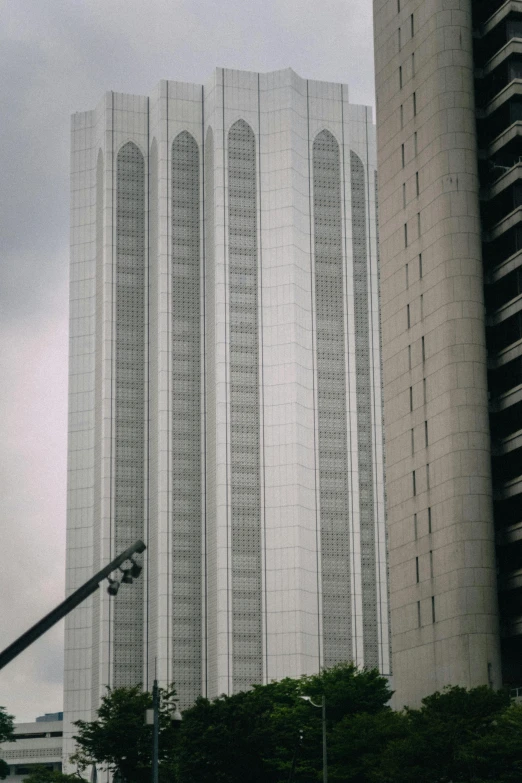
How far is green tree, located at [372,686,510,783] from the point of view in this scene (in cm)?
8175

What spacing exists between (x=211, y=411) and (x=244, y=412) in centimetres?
400

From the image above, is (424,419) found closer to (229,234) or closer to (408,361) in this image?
(408,361)

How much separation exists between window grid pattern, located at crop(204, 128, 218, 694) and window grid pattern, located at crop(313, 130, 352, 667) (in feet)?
41.7

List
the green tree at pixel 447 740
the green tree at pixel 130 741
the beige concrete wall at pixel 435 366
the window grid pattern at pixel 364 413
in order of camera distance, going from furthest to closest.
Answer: the window grid pattern at pixel 364 413
the green tree at pixel 130 741
the beige concrete wall at pixel 435 366
the green tree at pixel 447 740

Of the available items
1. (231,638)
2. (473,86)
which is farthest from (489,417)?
(231,638)

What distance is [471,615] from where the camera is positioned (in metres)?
103

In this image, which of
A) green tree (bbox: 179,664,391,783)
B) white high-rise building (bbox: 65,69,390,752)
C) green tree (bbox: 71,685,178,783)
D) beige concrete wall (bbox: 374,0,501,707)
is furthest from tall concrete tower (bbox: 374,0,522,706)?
white high-rise building (bbox: 65,69,390,752)

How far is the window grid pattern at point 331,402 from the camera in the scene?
545 feet

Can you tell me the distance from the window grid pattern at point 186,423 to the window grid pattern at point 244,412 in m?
4.84

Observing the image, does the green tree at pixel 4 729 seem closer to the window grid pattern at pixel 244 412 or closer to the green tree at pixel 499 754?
the window grid pattern at pixel 244 412

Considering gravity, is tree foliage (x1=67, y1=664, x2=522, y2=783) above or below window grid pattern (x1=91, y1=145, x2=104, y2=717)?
below

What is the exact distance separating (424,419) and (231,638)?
5886 centimetres

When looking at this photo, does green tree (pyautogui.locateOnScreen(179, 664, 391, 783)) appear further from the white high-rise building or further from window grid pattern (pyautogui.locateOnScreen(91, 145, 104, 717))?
window grid pattern (pyautogui.locateOnScreen(91, 145, 104, 717))

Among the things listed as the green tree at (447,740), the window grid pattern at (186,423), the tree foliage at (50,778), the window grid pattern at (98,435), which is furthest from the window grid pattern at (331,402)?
the green tree at (447,740)
